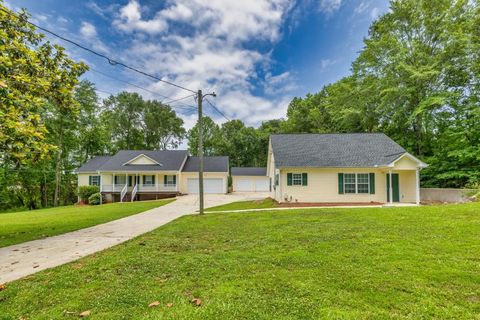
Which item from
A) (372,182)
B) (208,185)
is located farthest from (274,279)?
(208,185)

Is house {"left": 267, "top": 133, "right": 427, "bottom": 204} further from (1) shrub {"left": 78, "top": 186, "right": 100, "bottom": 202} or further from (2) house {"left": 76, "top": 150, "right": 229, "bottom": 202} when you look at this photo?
(1) shrub {"left": 78, "top": 186, "right": 100, "bottom": 202}

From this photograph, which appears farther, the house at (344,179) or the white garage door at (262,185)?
the white garage door at (262,185)

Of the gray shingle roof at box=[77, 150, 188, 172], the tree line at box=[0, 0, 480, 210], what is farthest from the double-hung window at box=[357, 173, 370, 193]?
the gray shingle roof at box=[77, 150, 188, 172]

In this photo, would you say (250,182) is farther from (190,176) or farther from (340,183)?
(340,183)

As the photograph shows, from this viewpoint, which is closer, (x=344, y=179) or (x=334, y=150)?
(x=344, y=179)

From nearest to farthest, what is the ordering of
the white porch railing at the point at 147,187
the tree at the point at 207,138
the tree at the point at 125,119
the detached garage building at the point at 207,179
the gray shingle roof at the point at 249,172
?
the white porch railing at the point at 147,187 < the detached garage building at the point at 207,179 < the gray shingle roof at the point at 249,172 < the tree at the point at 125,119 < the tree at the point at 207,138

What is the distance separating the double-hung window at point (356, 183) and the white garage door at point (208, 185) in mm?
15818

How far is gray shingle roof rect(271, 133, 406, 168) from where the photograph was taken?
16.1 metres

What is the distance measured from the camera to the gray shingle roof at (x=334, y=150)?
16.1 metres

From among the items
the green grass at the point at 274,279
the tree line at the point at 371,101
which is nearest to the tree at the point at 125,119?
the tree line at the point at 371,101

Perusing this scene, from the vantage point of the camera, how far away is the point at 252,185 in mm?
35250

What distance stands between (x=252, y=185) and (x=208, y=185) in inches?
332

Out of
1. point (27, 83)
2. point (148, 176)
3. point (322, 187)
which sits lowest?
point (322, 187)

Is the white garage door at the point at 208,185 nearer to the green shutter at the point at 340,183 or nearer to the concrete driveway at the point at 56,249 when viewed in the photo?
the green shutter at the point at 340,183
